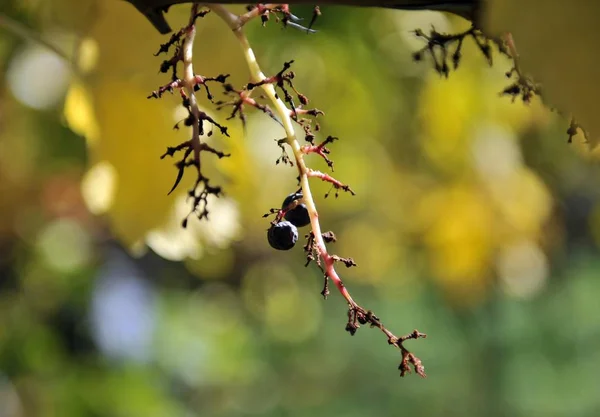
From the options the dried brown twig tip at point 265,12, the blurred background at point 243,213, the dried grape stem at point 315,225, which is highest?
the blurred background at point 243,213

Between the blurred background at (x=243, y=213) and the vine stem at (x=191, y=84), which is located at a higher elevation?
the blurred background at (x=243, y=213)

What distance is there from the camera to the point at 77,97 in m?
0.26

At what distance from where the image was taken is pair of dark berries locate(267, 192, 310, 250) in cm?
17

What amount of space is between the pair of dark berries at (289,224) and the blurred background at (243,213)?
0.06 m

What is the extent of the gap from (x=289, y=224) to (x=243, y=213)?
15 cm

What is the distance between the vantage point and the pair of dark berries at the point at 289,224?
0.17 m

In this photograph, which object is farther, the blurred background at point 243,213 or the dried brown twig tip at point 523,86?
the blurred background at point 243,213

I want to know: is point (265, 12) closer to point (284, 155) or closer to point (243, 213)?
point (284, 155)

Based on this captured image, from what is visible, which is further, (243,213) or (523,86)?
(243,213)

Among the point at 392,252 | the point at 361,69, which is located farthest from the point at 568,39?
the point at 392,252

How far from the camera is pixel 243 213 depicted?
0.33 metres

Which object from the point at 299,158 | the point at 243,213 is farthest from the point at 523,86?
the point at 243,213

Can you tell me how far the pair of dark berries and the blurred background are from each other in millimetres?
64

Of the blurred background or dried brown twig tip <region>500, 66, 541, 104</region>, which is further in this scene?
the blurred background
